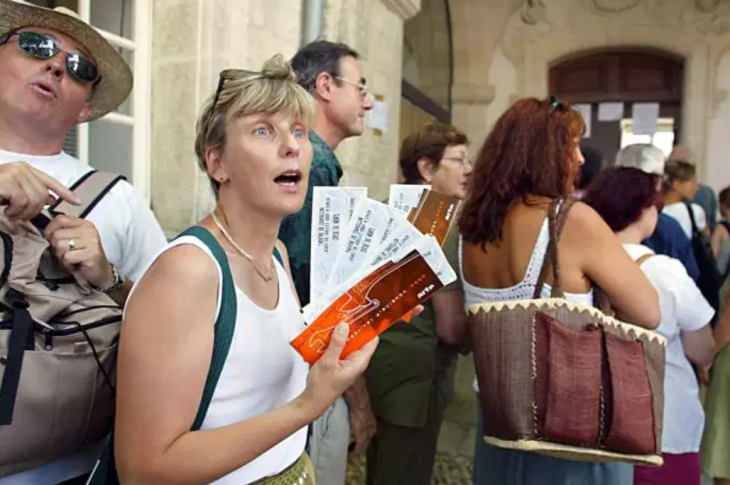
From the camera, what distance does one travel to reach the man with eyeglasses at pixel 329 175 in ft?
6.15

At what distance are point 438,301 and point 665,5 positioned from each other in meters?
7.46

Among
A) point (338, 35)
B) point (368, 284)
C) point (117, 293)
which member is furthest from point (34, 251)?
point (338, 35)

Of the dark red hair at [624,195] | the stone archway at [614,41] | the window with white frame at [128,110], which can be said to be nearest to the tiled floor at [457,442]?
the dark red hair at [624,195]

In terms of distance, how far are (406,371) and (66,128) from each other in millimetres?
1615

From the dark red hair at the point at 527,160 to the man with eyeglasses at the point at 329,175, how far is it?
1.61 ft

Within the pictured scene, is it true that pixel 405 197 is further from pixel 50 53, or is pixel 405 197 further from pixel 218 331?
pixel 50 53

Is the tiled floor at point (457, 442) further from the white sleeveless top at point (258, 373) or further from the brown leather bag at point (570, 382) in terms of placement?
the white sleeveless top at point (258, 373)

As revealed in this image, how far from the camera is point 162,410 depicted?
104 centimetres

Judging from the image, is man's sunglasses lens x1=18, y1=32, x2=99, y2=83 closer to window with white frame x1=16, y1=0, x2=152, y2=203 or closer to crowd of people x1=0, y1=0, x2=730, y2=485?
crowd of people x1=0, y1=0, x2=730, y2=485

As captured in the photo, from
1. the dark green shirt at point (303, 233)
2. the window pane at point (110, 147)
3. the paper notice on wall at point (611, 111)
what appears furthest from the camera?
the paper notice on wall at point (611, 111)

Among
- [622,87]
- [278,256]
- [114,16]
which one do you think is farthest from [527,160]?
[622,87]

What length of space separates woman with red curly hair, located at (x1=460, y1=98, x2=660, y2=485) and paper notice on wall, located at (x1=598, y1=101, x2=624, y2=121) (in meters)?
7.32

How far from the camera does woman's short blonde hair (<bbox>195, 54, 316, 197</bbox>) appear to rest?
1231mm

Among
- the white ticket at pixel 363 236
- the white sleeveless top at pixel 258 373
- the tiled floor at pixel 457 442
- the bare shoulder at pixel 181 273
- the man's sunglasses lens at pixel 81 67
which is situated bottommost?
the tiled floor at pixel 457 442
